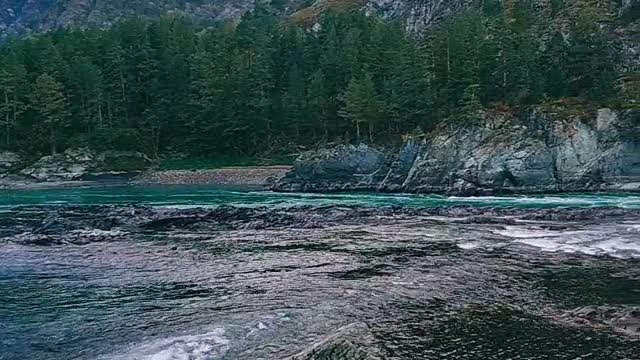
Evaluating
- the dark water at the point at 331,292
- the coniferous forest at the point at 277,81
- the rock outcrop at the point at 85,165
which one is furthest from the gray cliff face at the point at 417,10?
the dark water at the point at 331,292

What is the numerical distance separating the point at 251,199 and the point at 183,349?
50139 millimetres

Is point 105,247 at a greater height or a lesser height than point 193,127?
lesser

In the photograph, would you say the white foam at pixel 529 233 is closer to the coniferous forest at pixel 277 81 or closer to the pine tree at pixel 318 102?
the coniferous forest at pixel 277 81

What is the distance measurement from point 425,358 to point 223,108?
322 ft

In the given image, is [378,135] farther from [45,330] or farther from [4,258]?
[45,330]

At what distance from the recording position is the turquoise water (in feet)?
200

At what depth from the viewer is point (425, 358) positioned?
1903 cm

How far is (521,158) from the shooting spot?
72.1 metres

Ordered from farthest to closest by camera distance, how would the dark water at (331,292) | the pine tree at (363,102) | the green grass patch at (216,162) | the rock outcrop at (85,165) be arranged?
the green grass patch at (216,162) < the rock outcrop at (85,165) < the pine tree at (363,102) < the dark water at (331,292)

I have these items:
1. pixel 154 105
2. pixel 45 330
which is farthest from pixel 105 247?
pixel 154 105

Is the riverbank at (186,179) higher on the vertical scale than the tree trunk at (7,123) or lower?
lower

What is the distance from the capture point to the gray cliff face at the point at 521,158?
70188 millimetres

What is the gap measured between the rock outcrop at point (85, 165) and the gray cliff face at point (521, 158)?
3693cm

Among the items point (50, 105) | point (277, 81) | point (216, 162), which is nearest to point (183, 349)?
point (216, 162)
